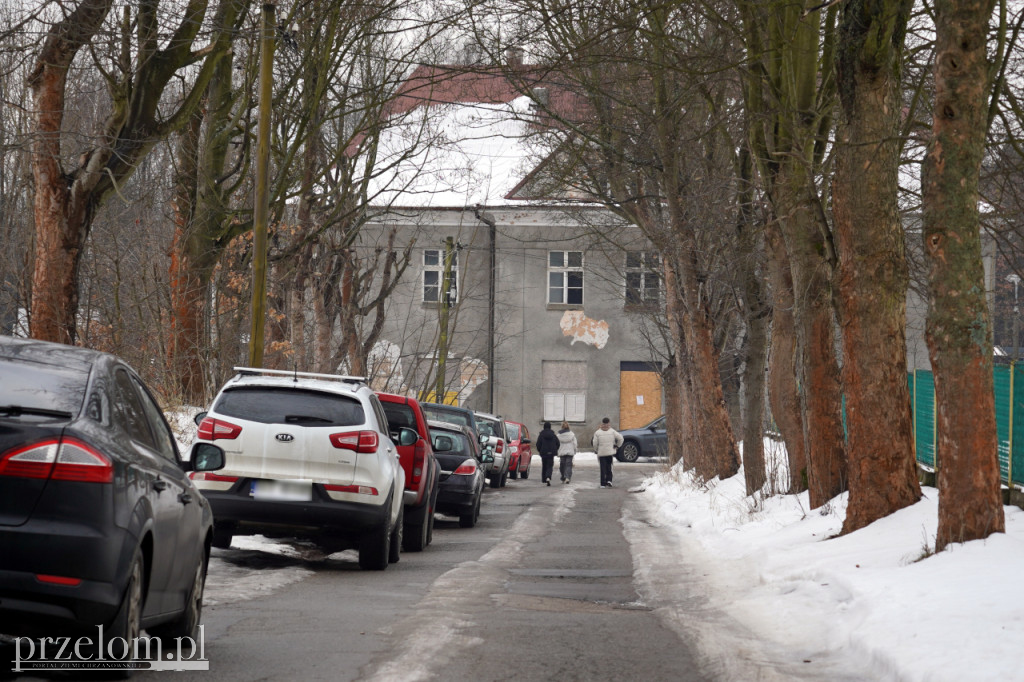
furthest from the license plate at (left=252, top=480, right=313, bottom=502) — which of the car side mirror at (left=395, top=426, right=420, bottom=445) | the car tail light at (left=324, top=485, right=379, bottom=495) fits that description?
the car side mirror at (left=395, top=426, right=420, bottom=445)

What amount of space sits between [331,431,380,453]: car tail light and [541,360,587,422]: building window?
40.2m

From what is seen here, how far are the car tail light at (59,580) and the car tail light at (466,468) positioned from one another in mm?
13763

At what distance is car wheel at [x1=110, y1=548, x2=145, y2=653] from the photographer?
17.4 feet

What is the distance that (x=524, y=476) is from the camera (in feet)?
129

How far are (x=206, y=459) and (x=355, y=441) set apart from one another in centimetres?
474

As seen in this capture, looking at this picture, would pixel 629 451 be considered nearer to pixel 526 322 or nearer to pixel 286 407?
pixel 526 322

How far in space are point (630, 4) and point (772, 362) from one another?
25.5 feet

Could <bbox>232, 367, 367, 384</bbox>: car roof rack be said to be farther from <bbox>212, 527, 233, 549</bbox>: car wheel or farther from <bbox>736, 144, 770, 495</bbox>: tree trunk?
<bbox>736, 144, 770, 495</bbox>: tree trunk

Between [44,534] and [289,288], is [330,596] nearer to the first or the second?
[44,534]

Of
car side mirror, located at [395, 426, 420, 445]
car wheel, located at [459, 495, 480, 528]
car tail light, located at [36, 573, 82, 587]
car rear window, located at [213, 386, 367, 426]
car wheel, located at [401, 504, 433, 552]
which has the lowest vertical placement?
car wheel, located at [459, 495, 480, 528]

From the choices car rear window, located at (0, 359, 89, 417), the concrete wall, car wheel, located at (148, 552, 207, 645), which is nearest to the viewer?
car rear window, located at (0, 359, 89, 417)

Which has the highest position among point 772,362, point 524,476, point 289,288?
point 289,288

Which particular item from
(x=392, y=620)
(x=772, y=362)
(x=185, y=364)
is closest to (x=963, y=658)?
(x=392, y=620)

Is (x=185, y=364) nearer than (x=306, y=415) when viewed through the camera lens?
No
